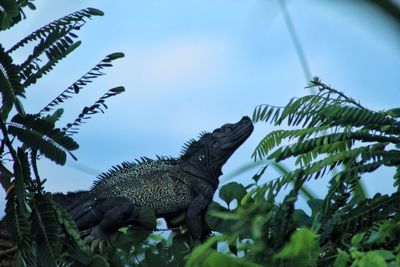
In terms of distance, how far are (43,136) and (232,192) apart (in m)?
0.93

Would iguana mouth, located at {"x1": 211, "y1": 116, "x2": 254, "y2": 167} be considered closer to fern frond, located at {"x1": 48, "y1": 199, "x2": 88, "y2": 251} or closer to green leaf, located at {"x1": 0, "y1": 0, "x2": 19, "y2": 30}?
fern frond, located at {"x1": 48, "y1": 199, "x2": 88, "y2": 251}

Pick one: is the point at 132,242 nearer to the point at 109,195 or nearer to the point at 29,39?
the point at 109,195

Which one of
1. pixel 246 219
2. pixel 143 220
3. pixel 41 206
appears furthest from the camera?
Answer: pixel 143 220

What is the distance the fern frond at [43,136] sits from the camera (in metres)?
2.59

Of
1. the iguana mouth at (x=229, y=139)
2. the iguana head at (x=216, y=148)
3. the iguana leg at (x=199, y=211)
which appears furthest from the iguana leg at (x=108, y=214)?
the iguana mouth at (x=229, y=139)

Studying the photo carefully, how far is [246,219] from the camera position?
113cm

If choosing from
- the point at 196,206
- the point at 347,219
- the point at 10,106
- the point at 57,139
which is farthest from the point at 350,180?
the point at 10,106

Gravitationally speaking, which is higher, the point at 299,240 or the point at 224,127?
the point at 224,127

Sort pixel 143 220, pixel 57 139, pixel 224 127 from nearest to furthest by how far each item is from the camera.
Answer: pixel 57 139
pixel 143 220
pixel 224 127

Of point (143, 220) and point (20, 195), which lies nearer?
point (20, 195)

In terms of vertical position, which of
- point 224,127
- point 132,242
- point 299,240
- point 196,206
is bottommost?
point 299,240

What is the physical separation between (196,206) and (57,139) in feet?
3.50

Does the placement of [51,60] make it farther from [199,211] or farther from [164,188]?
[199,211]

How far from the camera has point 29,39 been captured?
3.19 metres
